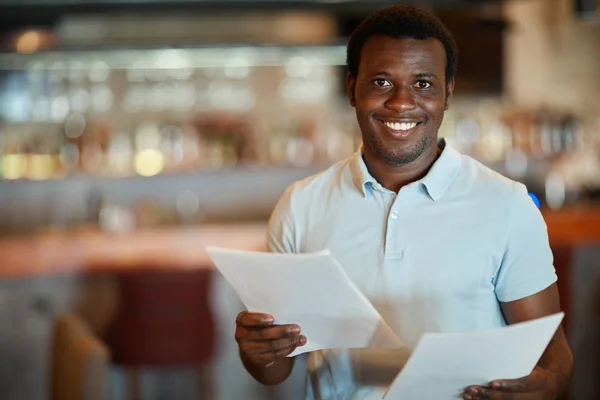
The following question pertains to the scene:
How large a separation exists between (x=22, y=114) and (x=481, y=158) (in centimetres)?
346

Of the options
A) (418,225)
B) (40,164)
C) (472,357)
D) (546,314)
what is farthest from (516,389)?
(40,164)

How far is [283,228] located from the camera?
185 cm

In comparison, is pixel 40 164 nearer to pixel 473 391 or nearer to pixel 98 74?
pixel 98 74

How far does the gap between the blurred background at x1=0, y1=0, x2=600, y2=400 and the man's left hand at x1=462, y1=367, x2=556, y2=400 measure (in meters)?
2.37

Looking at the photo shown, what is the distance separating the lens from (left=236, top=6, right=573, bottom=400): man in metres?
1.67

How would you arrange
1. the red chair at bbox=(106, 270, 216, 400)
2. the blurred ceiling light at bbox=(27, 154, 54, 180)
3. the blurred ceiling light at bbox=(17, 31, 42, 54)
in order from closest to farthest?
the red chair at bbox=(106, 270, 216, 400) < the blurred ceiling light at bbox=(17, 31, 42, 54) < the blurred ceiling light at bbox=(27, 154, 54, 180)

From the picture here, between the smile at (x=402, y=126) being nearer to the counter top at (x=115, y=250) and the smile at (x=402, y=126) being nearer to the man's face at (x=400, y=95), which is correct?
the man's face at (x=400, y=95)

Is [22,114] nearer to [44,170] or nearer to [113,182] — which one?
[44,170]

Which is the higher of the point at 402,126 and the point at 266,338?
the point at 402,126

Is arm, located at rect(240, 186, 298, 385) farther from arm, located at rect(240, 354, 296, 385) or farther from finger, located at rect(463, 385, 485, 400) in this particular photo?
finger, located at rect(463, 385, 485, 400)

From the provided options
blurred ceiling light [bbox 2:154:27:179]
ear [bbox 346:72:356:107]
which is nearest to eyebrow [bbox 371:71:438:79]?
ear [bbox 346:72:356:107]

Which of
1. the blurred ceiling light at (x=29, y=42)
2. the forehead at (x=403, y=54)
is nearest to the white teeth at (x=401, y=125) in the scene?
the forehead at (x=403, y=54)

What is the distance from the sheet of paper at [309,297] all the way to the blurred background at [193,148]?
223cm

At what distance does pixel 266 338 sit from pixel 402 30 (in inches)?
24.6
